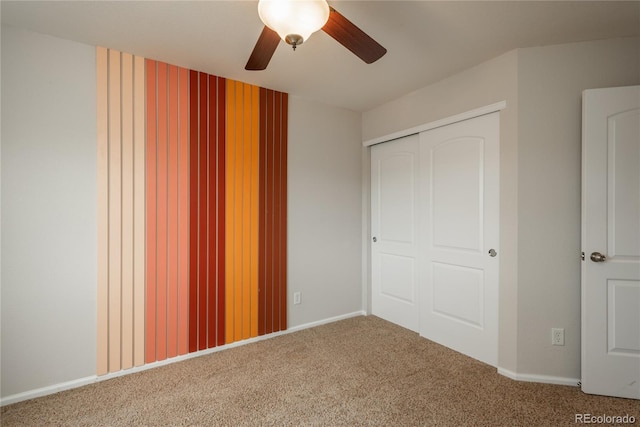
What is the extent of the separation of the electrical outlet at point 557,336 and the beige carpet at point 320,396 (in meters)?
0.29

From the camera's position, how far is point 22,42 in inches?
75.0

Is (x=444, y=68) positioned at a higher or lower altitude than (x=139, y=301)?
higher

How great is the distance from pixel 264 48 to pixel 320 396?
2127 mm

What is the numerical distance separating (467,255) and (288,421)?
6.07 feet

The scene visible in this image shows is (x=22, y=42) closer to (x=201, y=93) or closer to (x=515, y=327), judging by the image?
(x=201, y=93)

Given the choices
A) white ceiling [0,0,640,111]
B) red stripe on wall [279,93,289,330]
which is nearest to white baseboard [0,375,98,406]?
red stripe on wall [279,93,289,330]

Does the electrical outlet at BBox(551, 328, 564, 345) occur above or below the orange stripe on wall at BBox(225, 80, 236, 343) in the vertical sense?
below

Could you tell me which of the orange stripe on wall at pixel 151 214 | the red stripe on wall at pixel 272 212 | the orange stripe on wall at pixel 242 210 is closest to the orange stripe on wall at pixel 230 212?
the orange stripe on wall at pixel 242 210

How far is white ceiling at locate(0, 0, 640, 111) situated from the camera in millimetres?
1711

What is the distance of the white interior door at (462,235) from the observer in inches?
92.5

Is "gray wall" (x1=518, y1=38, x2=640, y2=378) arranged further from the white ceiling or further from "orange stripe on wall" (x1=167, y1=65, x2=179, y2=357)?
"orange stripe on wall" (x1=167, y1=65, x2=179, y2=357)

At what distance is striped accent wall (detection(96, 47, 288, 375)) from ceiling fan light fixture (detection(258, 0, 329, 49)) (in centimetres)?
144

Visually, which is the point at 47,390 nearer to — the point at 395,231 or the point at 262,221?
the point at 262,221

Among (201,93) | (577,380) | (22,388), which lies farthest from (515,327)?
(22,388)
